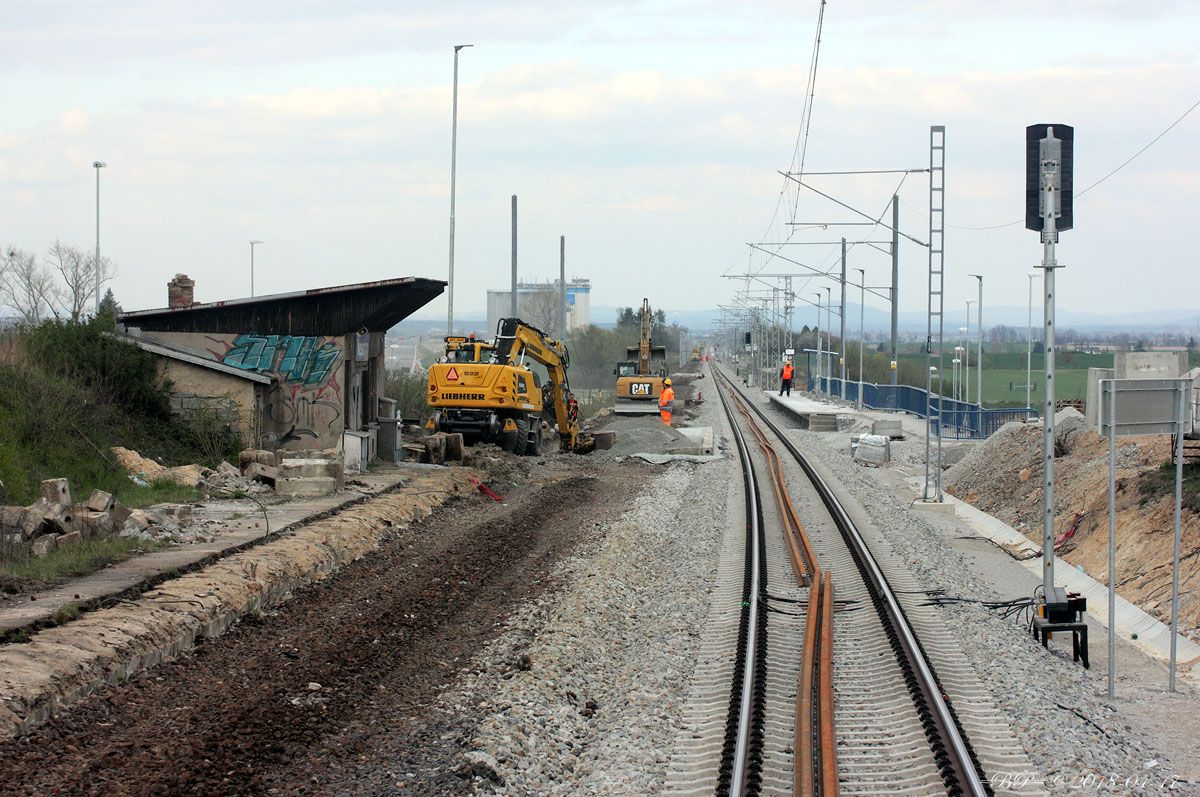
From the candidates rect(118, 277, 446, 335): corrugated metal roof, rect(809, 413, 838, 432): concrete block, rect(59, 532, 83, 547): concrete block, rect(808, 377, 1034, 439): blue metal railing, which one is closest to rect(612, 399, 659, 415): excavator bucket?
rect(809, 413, 838, 432): concrete block

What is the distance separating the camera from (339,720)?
30.5 feet

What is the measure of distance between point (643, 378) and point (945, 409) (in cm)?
1808

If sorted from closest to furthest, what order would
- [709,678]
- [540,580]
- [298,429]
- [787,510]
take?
[709,678]
[540,580]
[787,510]
[298,429]

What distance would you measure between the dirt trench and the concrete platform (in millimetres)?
1236

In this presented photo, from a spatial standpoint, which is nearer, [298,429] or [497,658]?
[497,658]

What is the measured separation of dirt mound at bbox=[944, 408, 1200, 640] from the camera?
16469 mm

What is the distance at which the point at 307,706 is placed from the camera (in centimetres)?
951

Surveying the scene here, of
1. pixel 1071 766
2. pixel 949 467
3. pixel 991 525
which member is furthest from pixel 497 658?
pixel 949 467

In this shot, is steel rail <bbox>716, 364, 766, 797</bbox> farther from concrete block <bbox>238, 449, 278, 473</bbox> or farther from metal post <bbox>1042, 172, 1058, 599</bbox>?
concrete block <bbox>238, 449, 278, 473</bbox>

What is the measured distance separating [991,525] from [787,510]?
4.02 meters

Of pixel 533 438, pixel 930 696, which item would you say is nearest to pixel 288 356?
pixel 533 438

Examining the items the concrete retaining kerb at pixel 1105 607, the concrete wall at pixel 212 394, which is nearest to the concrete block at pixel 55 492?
the concrete wall at pixel 212 394

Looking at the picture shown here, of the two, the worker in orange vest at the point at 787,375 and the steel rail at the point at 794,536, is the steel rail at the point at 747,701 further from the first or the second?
the worker in orange vest at the point at 787,375

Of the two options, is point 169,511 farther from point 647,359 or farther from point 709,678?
point 647,359
